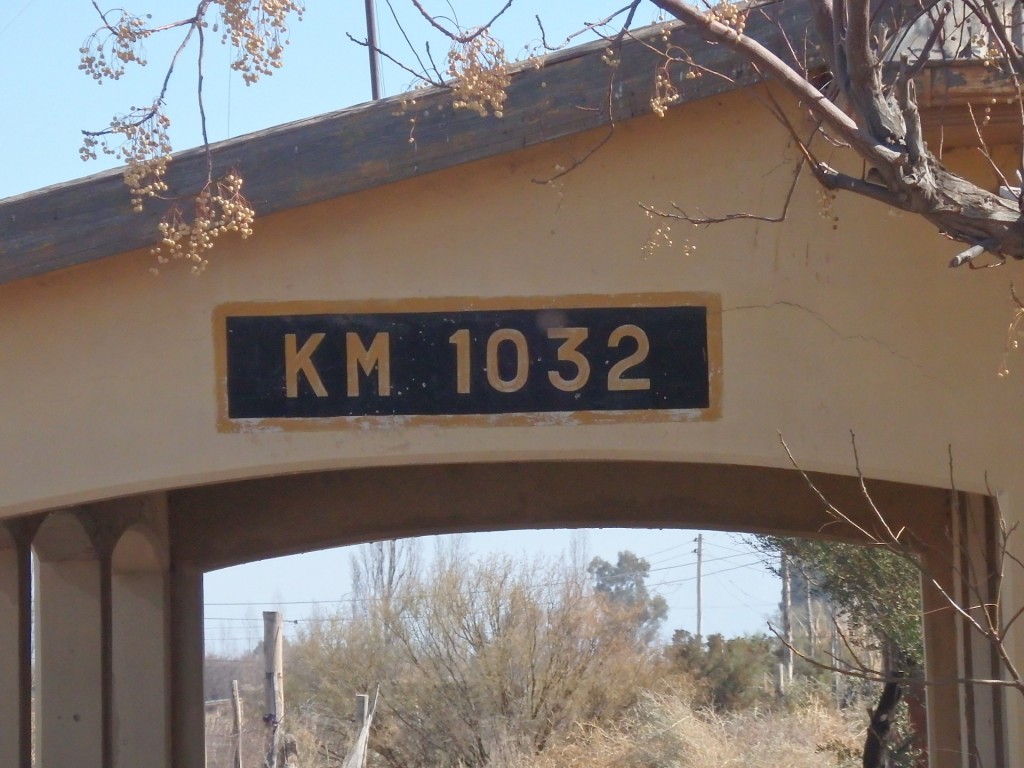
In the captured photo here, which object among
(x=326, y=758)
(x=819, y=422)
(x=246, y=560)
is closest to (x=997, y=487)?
(x=819, y=422)

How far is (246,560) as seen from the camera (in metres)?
7.98

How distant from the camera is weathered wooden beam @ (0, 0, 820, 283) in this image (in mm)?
4383

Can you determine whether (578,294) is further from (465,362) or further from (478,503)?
(478,503)

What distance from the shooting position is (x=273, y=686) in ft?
60.3

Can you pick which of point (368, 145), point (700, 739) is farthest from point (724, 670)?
point (368, 145)

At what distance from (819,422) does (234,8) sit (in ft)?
8.06

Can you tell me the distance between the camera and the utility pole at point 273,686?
52.7 ft

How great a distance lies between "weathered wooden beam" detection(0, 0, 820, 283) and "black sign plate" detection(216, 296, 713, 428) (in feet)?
1.57

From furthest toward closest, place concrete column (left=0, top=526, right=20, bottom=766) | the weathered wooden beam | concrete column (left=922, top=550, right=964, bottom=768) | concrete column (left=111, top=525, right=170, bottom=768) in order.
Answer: concrete column (left=111, top=525, right=170, bottom=768)
concrete column (left=922, top=550, right=964, bottom=768)
concrete column (left=0, top=526, right=20, bottom=766)
the weathered wooden beam

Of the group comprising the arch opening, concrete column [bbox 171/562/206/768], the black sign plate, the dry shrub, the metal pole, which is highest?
the metal pole

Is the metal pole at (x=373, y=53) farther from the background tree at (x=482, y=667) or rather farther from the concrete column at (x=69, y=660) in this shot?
the background tree at (x=482, y=667)

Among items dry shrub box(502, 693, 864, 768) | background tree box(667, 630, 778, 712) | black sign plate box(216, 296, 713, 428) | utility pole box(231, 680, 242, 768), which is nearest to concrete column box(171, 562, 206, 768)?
black sign plate box(216, 296, 713, 428)

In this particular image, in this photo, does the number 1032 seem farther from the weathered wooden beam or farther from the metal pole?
the metal pole

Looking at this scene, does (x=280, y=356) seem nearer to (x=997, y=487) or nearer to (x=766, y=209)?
(x=766, y=209)
